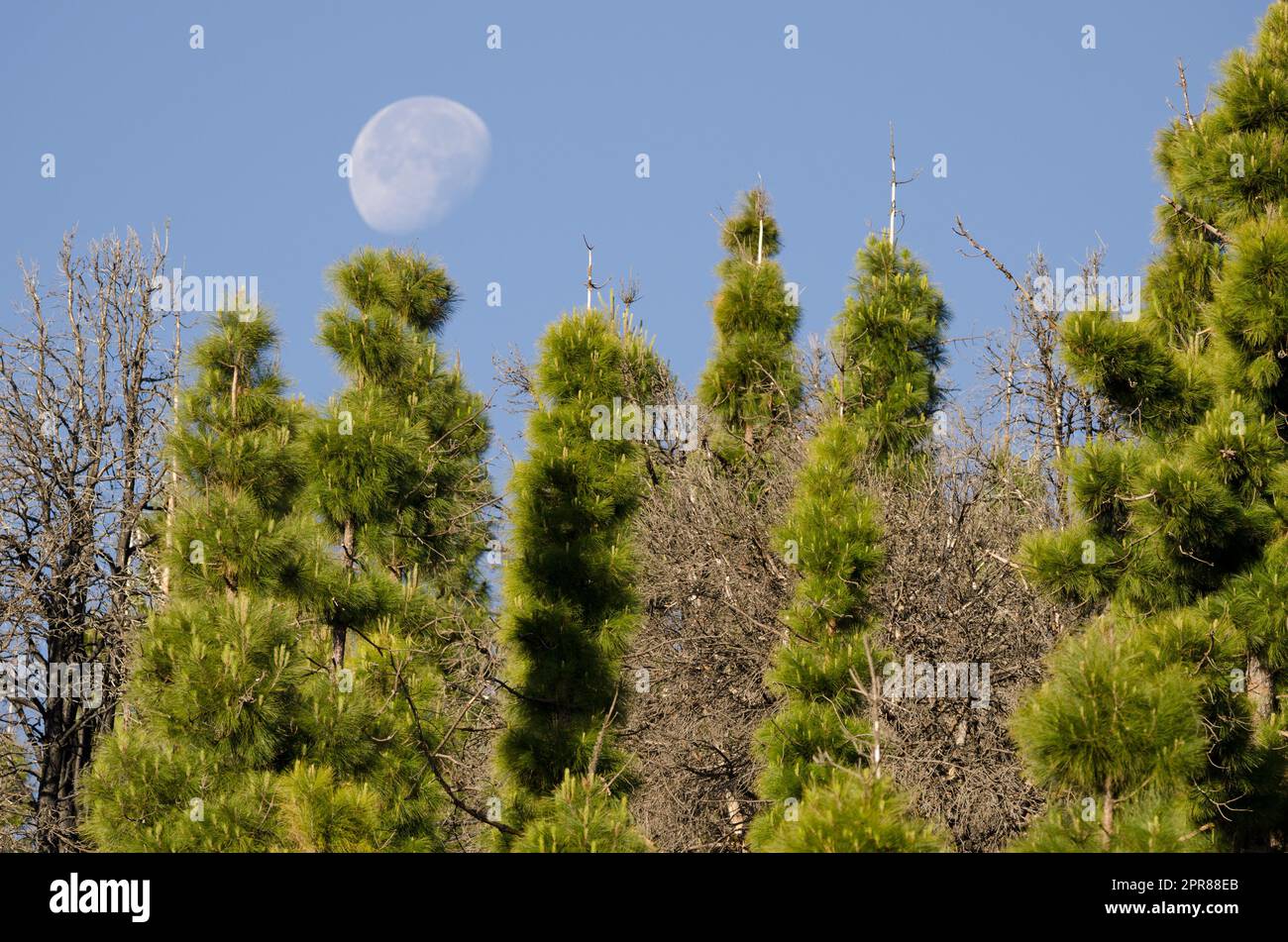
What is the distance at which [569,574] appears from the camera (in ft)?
46.4

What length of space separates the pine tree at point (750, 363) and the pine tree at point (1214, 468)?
7595 mm

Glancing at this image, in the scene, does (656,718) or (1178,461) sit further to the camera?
(656,718)

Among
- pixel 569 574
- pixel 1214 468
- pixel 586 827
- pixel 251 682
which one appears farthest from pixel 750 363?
pixel 586 827

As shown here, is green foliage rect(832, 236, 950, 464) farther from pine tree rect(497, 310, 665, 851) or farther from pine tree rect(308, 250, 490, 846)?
pine tree rect(308, 250, 490, 846)

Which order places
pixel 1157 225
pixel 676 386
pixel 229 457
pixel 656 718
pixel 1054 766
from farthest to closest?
pixel 676 386 → pixel 656 718 → pixel 1157 225 → pixel 229 457 → pixel 1054 766

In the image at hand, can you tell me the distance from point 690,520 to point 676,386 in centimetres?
515

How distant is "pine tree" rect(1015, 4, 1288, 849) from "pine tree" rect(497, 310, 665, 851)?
4105mm

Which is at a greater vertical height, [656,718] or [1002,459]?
[1002,459]

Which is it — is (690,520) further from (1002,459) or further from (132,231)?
(132,231)

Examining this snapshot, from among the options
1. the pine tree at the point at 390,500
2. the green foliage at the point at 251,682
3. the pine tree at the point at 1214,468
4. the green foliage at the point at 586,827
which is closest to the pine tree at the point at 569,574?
the pine tree at the point at 390,500

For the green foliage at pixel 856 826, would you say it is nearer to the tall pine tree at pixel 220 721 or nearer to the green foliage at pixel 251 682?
the green foliage at pixel 251 682

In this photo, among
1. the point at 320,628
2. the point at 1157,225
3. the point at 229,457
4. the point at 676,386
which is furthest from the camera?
the point at 676,386
